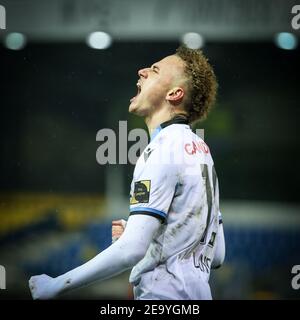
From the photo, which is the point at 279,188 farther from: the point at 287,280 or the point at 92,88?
the point at 92,88

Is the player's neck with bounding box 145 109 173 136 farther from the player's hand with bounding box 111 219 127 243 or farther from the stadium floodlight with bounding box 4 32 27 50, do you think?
the stadium floodlight with bounding box 4 32 27 50

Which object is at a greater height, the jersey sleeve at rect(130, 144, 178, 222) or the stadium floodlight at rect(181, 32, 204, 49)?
the stadium floodlight at rect(181, 32, 204, 49)

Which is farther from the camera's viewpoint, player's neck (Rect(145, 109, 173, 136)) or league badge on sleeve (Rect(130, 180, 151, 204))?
player's neck (Rect(145, 109, 173, 136))

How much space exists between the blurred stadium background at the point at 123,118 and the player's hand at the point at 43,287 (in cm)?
26

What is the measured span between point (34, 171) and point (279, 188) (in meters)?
1.40

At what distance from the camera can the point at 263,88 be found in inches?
146

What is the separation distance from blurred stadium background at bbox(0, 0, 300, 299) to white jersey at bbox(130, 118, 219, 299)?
0.51 metres

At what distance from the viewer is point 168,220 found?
297 cm

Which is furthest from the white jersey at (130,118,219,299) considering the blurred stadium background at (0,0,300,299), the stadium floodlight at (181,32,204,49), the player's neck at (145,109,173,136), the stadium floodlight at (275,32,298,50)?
the stadium floodlight at (275,32,298,50)

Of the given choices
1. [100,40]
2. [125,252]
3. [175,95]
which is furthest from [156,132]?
[100,40]

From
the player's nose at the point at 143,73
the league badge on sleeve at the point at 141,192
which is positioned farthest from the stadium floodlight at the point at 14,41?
the league badge on sleeve at the point at 141,192

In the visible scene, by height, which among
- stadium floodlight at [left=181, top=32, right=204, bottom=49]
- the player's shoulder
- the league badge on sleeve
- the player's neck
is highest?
stadium floodlight at [left=181, top=32, right=204, bottom=49]

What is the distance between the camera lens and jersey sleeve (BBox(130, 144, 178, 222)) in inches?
115
